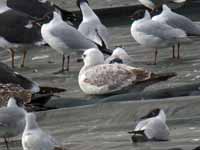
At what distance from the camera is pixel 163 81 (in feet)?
29.5

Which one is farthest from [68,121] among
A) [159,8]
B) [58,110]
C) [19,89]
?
[159,8]

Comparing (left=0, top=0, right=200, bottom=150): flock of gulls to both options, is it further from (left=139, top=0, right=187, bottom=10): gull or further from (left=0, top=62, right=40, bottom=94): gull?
(left=139, top=0, right=187, bottom=10): gull

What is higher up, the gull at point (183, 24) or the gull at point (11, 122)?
the gull at point (11, 122)

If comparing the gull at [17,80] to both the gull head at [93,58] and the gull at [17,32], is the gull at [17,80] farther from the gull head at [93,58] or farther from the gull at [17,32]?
the gull at [17,32]

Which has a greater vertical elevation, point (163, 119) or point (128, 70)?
point (163, 119)

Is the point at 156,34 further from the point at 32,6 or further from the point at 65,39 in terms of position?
the point at 32,6

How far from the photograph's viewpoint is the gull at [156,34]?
10.4m

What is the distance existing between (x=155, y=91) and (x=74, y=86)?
1.22 metres

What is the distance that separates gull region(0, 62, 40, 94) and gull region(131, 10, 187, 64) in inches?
86.1

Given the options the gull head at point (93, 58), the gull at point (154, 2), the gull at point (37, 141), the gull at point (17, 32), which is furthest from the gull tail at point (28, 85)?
the gull at point (154, 2)

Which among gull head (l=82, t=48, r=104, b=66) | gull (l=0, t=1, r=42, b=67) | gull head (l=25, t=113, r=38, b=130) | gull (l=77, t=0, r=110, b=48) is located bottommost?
gull (l=0, t=1, r=42, b=67)

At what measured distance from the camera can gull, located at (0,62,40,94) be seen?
8.51 meters

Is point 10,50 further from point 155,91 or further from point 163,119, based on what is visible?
point 163,119

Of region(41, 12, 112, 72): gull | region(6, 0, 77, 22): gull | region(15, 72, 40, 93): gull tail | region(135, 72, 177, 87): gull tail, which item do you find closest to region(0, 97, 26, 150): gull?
region(15, 72, 40, 93): gull tail
